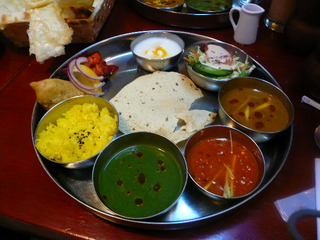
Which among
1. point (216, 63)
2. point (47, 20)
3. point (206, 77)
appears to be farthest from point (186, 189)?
point (47, 20)

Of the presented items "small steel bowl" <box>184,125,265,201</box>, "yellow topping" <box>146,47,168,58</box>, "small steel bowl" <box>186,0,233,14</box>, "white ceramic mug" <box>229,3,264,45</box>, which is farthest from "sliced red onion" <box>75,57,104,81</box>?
"white ceramic mug" <box>229,3,264,45</box>

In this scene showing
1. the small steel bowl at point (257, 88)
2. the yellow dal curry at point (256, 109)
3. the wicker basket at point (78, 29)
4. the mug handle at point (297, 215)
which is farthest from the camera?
the wicker basket at point (78, 29)

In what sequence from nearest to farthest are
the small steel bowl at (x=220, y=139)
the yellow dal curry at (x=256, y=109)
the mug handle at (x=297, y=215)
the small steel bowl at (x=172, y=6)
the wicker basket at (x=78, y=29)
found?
the mug handle at (x=297, y=215) → the small steel bowl at (x=220, y=139) → the yellow dal curry at (x=256, y=109) → the wicker basket at (x=78, y=29) → the small steel bowl at (x=172, y=6)

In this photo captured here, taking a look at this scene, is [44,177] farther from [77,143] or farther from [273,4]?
[273,4]

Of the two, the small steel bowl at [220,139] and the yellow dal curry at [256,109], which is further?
the yellow dal curry at [256,109]

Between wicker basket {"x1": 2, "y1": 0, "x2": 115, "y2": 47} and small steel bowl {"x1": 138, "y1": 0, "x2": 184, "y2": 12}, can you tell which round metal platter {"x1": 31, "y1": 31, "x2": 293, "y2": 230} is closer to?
wicker basket {"x1": 2, "y1": 0, "x2": 115, "y2": 47}

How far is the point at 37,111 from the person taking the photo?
217cm

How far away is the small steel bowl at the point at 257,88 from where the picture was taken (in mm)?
1920

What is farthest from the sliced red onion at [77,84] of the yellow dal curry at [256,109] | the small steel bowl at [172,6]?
the small steel bowl at [172,6]

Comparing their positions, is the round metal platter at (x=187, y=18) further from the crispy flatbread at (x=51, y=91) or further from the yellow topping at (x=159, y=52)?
the crispy flatbread at (x=51, y=91)

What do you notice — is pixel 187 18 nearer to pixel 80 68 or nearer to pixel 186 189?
pixel 80 68

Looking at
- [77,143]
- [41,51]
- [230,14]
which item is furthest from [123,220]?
[230,14]

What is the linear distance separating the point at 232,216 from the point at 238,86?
3.73 ft

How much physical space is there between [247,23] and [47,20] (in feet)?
6.45
